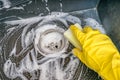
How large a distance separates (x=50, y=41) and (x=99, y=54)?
0.37 m

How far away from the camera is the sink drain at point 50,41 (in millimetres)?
1558

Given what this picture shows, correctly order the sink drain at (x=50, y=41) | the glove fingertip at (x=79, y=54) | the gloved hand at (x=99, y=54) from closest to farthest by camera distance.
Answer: the gloved hand at (x=99, y=54) < the glove fingertip at (x=79, y=54) < the sink drain at (x=50, y=41)

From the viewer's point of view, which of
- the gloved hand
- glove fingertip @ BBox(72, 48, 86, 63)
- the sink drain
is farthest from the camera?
the sink drain

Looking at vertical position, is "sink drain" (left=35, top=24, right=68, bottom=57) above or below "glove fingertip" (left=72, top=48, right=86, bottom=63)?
above

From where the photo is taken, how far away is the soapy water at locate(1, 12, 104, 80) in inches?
59.1

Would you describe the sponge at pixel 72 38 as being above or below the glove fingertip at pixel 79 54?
above

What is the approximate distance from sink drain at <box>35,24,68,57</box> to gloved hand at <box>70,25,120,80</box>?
13 centimetres

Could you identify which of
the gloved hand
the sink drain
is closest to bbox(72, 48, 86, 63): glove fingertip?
the gloved hand

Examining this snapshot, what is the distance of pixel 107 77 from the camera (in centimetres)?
127

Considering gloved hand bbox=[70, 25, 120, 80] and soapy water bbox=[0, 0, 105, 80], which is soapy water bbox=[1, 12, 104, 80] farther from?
gloved hand bbox=[70, 25, 120, 80]

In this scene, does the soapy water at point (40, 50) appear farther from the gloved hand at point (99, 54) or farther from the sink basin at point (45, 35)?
the gloved hand at point (99, 54)

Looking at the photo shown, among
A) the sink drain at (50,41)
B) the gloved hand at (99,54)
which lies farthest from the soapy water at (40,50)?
the gloved hand at (99,54)

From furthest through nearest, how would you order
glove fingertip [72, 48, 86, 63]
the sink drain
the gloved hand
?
1. the sink drain
2. glove fingertip [72, 48, 86, 63]
3. the gloved hand

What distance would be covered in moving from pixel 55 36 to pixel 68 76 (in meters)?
0.27
